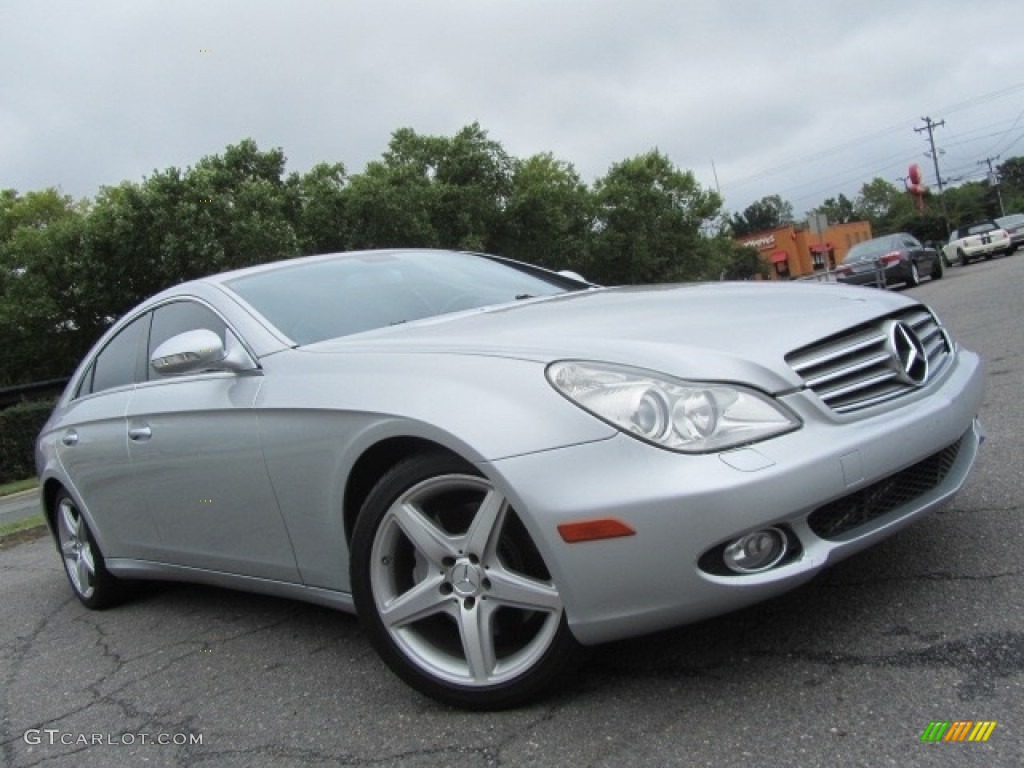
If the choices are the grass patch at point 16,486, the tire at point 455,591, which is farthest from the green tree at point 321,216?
the tire at point 455,591

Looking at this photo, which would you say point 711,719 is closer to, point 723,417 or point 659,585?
point 659,585

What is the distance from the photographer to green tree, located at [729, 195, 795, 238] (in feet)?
447

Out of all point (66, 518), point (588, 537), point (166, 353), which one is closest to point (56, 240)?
point (66, 518)

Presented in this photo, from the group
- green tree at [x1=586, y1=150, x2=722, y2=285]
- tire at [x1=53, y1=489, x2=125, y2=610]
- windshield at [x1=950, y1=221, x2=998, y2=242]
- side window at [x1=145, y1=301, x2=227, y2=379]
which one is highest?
green tree at [x1=586, y1=150, x2=722, y2=285]

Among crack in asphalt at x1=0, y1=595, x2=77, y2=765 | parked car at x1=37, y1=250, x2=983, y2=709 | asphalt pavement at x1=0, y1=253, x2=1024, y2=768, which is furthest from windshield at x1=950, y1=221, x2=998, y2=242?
crack in asphalt at x1=0, y1=595, x2=77, y2=765

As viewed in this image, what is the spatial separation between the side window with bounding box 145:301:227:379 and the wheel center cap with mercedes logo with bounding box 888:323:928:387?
2.30 meters

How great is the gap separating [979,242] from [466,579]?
34.5 meters

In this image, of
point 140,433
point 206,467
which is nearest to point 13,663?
point 140,433

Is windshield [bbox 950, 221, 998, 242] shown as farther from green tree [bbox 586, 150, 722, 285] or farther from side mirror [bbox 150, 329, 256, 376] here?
side mirror [bbox 150, 329, 256, 376]

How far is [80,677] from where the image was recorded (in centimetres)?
366

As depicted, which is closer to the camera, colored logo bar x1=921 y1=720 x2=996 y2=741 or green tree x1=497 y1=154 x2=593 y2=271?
colored logo bar x1=921 y1=720 x2=996 y2=741

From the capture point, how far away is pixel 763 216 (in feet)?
466

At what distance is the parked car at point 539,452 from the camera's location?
2262mm

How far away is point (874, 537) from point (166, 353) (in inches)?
91.3
